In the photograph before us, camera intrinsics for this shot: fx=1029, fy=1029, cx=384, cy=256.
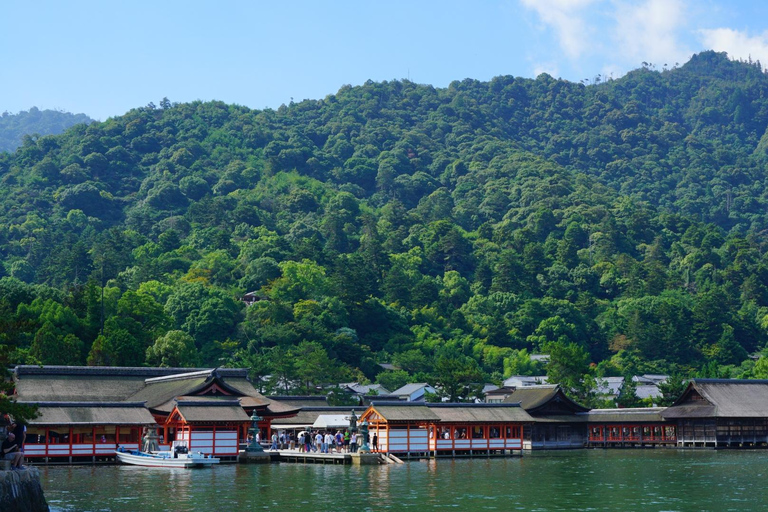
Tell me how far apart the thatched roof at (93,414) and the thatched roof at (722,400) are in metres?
36.4

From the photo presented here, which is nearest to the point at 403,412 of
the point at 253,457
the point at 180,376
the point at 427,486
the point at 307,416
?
the point at 253,457

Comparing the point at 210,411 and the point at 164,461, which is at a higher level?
Answer: the point at 210,411

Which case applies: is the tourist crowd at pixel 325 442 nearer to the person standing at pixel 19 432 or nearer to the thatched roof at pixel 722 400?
the thatched roof at pixel 722 400

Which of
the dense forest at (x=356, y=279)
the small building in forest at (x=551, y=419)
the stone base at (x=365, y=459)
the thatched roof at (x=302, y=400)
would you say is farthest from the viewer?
the dense forest at (x=356, y=279)

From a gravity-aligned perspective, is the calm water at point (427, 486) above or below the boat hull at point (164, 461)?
below

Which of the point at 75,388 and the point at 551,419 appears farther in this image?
the point at 551,419

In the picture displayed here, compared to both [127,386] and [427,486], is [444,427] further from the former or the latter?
[427,486]

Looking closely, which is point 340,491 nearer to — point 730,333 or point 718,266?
point 730,333

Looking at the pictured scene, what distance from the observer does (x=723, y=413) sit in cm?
6712

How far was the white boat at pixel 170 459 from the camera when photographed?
48.6 m

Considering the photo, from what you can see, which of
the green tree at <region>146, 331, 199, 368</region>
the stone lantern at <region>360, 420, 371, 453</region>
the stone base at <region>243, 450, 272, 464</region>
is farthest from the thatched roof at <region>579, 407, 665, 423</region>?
the green tree at <region>146, 331, 199, 368</region>

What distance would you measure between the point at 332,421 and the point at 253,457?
9601mm

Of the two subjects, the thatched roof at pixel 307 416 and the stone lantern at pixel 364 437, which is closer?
the stone lantern at pixel 364 437

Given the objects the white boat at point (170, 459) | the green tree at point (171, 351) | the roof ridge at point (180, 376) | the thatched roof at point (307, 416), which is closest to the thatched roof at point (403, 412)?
the thatched roof at point (307, 416)
